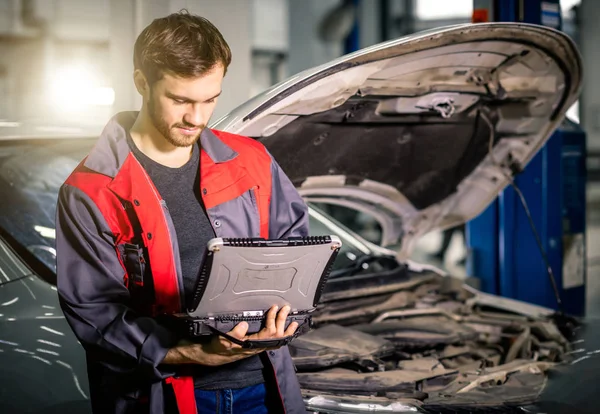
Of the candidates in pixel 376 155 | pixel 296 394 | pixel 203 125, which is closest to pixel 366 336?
pixel 376 155

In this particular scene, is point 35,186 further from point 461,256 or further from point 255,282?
point 461,256

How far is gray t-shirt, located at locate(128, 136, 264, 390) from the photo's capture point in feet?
5.08

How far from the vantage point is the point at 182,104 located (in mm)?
1509

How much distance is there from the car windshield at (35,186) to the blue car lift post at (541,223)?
267cm

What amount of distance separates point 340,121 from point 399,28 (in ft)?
28.0

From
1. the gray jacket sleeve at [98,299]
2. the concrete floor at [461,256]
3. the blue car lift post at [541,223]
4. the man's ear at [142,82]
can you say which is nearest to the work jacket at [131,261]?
the gray jacket sleeve at [98,299]

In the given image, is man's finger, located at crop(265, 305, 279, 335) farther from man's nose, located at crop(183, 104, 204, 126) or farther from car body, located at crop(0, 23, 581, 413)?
car body, located at crop(0, 23, 581, 413)

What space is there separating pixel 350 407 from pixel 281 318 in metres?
0.73

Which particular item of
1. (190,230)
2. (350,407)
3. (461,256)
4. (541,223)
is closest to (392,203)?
(350,407)

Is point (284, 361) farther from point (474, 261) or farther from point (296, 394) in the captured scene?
point (474, 261)

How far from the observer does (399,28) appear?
417 inches

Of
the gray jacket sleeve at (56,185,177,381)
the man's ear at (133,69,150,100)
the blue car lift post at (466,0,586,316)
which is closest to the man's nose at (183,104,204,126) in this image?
the man's ear at (133,69,150,100)

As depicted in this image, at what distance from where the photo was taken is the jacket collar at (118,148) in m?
1.49

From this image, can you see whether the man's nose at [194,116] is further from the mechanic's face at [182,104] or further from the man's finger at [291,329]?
the man's finger at [291,329]
